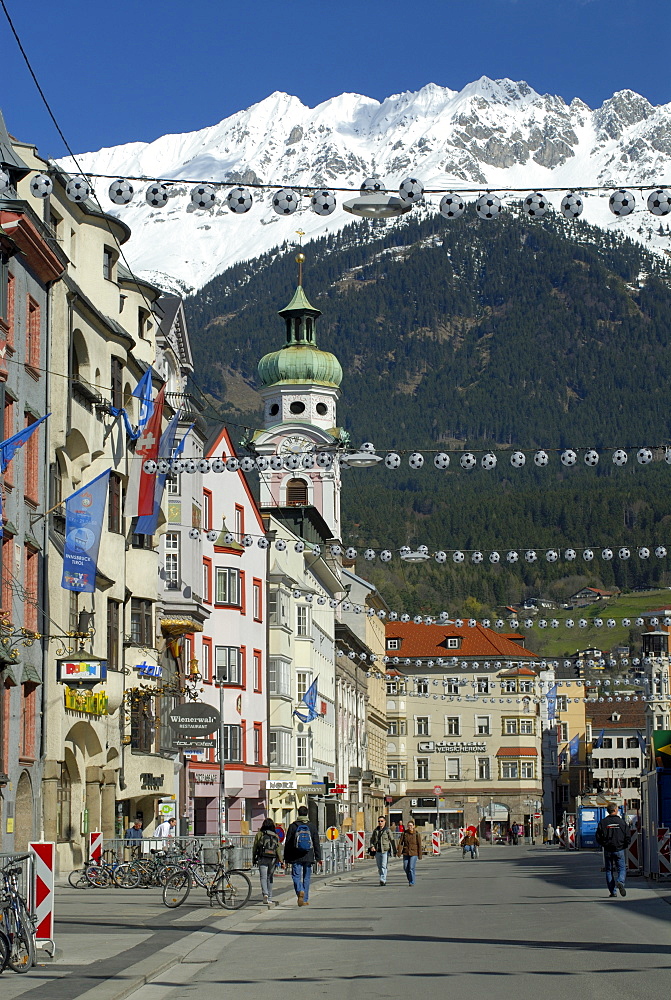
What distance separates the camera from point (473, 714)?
14225 cm

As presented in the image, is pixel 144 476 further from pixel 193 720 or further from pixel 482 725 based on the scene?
pixel 482 725

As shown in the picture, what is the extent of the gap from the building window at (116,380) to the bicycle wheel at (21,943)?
28.4 metres

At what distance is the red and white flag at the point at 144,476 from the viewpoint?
141 feet

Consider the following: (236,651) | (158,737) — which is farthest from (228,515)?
(158,737)

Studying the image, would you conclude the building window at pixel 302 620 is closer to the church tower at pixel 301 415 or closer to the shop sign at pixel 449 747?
the church tower at pixel 301 415

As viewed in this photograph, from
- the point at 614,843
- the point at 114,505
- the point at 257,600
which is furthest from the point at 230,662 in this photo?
the point at 614,843

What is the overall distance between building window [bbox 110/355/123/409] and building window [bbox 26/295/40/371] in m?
7.24

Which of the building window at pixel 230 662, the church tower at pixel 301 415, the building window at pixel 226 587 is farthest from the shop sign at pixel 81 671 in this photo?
Result: the church tower at pixel 301 415

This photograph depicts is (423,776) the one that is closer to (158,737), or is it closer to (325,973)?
(158,737)

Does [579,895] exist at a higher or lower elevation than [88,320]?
lower

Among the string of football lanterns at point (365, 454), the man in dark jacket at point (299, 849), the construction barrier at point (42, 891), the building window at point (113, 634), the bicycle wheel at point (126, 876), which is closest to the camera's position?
Result: the construction barrier at point (42, 891)

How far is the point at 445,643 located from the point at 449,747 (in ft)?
40.5

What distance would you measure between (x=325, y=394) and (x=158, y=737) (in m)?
83.2

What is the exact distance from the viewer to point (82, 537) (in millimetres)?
36312
